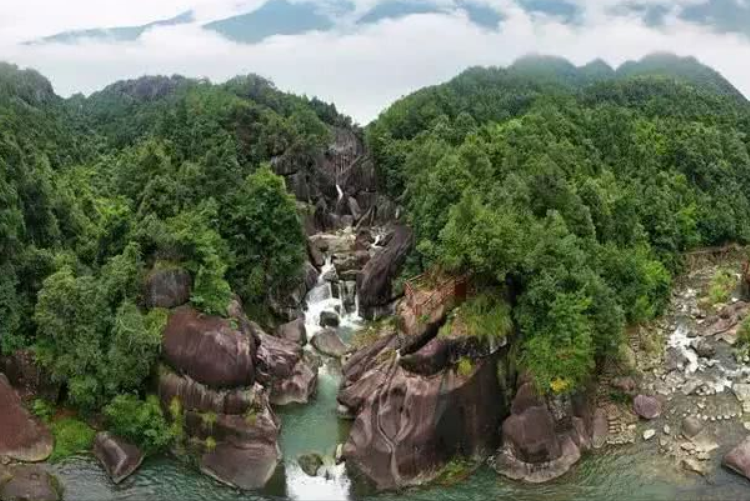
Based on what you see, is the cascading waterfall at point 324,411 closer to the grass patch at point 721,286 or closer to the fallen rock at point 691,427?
the fallen rock at point 691,427

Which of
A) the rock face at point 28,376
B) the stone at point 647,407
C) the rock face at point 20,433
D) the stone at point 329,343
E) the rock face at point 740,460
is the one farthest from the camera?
the stone at point 329,343

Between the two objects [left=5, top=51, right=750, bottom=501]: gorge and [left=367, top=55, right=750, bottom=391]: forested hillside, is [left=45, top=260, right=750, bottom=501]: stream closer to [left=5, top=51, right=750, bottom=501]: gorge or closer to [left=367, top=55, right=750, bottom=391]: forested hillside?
[left=5, top=51, right=750, bottom=501]: gorge

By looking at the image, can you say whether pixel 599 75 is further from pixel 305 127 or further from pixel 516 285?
pixel 516 285

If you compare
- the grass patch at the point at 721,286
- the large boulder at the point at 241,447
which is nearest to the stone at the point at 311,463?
the large boulder at the point at 241,447

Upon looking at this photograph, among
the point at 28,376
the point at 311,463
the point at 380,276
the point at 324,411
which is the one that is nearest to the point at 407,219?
the point at 380,276

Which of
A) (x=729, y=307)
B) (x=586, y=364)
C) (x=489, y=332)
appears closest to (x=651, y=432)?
(x=586, y=364)

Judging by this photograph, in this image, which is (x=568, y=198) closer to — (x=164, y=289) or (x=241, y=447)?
(x=241, y=447)
